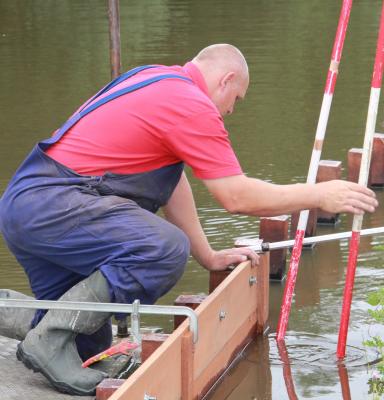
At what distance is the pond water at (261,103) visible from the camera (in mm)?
6086

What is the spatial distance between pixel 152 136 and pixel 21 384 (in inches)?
47.2

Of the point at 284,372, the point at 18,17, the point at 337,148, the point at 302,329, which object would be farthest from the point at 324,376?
the point at 18,17

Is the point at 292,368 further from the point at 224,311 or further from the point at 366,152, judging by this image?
the point at 366,152

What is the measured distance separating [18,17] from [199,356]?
695 inches

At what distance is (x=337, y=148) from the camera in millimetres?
10641

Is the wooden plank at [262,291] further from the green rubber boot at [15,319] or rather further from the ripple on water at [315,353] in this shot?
the green rubber boot at [15,319]

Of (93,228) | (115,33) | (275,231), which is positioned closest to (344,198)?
(93,228)

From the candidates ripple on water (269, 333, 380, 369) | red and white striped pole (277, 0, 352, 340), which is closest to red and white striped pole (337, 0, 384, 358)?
ripple on water (269, 333, 380, 369)

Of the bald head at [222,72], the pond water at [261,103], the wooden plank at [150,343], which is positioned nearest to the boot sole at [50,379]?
the wooden plank at [150,343]

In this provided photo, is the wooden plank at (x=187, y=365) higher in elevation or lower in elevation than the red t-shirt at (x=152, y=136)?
lower

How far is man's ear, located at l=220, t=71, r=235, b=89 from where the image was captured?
530 centimetres

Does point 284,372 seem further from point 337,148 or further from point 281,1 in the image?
point 281,1

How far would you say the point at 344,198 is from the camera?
202 inches

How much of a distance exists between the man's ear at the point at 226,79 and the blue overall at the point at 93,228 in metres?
0.26
